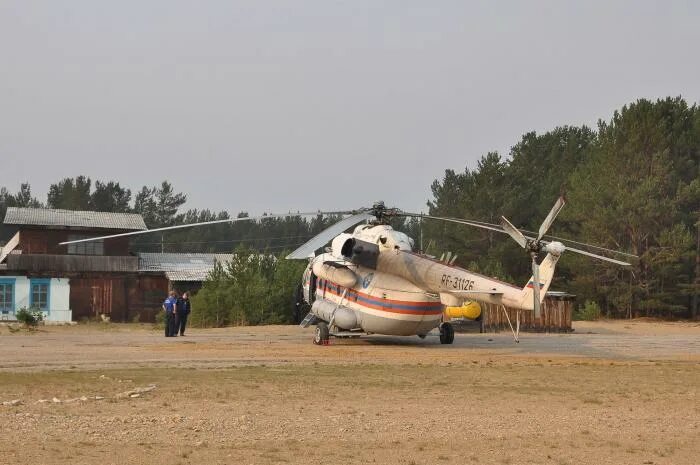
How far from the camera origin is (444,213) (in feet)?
282

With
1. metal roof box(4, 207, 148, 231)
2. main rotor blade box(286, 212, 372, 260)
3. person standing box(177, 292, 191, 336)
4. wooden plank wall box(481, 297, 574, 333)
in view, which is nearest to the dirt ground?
main rotor blade box(286, 212, 372, 260)

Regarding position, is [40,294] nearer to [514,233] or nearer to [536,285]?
[536,285]

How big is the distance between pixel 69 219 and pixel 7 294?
644cm

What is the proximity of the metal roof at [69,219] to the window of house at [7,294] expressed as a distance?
12.0 ft

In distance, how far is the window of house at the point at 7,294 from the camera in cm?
5200

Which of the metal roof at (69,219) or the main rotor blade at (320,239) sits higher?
the metal roof at (69,219)

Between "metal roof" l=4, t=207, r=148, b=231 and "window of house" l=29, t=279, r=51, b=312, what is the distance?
11.8 ft

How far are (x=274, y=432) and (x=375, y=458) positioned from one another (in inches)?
72.8

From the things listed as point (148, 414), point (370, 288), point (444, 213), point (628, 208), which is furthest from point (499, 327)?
point (444, 213)

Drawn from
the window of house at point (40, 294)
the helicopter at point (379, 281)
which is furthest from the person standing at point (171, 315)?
the window of house at point (40, 294)

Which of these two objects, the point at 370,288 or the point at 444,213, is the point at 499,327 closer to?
the point at 370,288

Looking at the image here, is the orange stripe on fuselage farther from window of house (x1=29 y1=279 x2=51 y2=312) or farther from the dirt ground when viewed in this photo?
window of house (x1=29 y1=279 x2=51 y2=312)

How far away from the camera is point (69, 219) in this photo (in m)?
56.6

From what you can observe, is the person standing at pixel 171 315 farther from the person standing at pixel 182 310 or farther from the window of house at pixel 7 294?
the window of house at pixel 7 294
